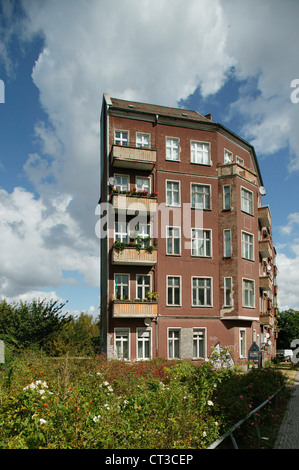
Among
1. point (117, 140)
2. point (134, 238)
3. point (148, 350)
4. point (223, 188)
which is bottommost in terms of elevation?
point (148, 350)

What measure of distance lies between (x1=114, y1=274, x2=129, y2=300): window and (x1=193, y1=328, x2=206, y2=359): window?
5344 mm

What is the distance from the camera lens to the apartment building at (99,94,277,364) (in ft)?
89.2

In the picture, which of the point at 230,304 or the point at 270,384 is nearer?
the point at 270,384

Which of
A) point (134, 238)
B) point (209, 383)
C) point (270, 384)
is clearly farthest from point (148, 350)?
point (209, 383)

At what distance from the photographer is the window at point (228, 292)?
29172mm

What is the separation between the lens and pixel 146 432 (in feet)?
20.9

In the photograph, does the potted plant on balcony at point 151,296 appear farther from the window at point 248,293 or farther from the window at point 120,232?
the window at point 248,293

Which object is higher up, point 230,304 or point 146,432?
point 230,304

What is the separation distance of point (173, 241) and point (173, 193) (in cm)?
337

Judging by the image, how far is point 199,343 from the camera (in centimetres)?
2853

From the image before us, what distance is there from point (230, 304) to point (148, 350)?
21.0 feet

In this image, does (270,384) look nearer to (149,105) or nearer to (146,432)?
(146,432)

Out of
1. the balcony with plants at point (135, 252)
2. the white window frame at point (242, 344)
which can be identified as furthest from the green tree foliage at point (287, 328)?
the balcony with plants at point (135, 252)

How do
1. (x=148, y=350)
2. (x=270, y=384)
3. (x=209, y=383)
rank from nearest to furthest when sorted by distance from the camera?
(x=209, y=383)
(x=270, y=384)
(x=148, y=350)
